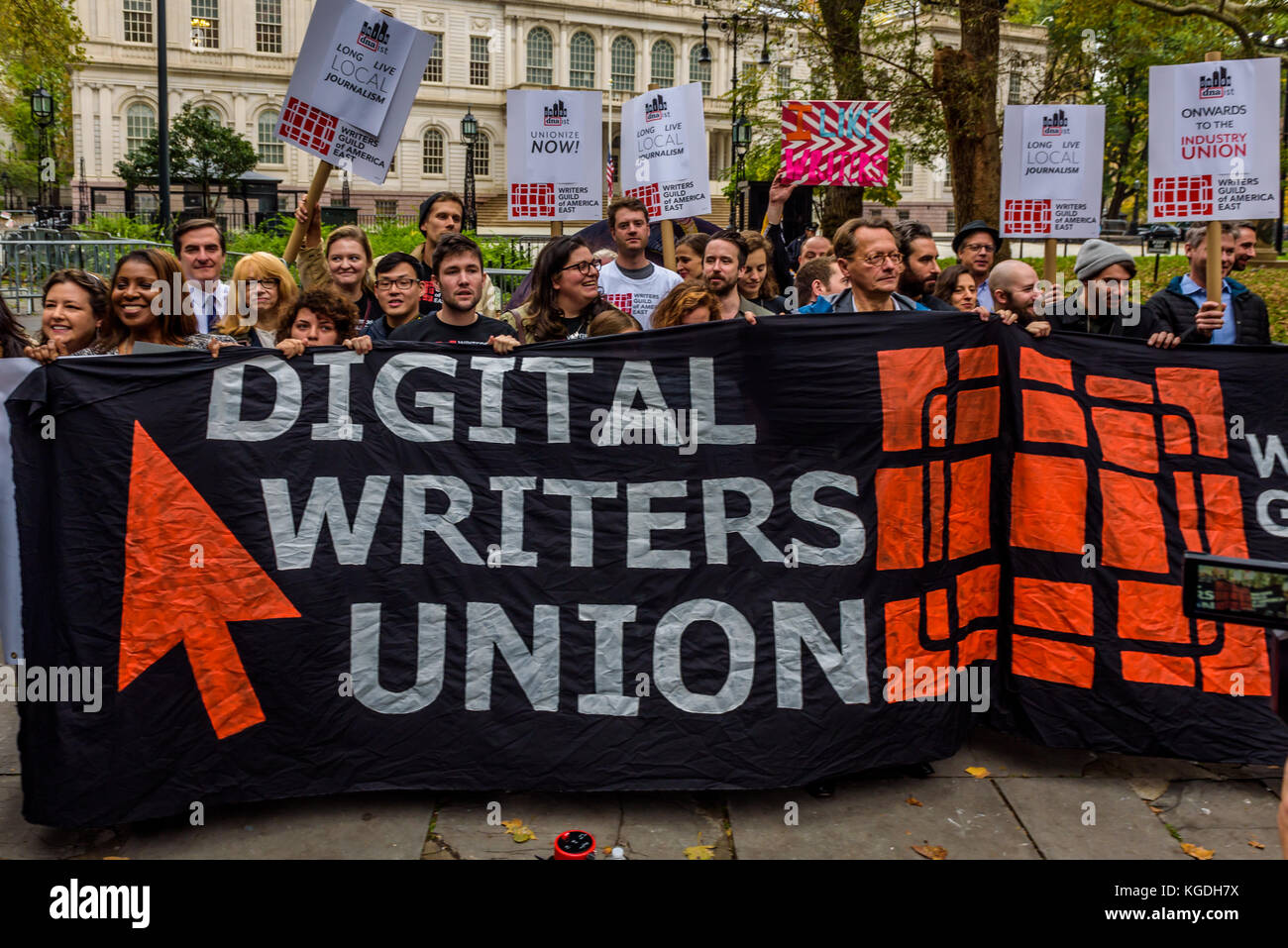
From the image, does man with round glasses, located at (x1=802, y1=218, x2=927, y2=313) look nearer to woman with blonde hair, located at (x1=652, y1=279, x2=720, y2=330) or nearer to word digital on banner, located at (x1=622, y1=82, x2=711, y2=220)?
woman with blonde hair, located at (x1=652, y1=279, x2=720, y2=330)

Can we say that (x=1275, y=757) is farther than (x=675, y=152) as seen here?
No

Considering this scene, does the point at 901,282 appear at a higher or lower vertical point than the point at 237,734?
higher

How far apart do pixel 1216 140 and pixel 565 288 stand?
332cm

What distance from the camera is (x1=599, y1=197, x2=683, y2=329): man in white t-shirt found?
6.59m

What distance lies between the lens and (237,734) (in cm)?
424

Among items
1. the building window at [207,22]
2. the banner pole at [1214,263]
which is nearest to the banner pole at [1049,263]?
the banner pole at [1214,263]

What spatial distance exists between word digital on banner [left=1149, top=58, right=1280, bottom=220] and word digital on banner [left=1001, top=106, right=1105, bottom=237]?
1049mm

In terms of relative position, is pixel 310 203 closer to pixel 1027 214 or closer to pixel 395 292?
pixel 395 292

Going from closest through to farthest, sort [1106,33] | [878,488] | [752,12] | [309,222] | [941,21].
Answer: [878,488]
[309,222]
[752,12]
[1106,33]
[941,21]

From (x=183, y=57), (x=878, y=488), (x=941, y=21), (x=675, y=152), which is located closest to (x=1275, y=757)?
(x=878, y=488)

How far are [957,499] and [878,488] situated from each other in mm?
354

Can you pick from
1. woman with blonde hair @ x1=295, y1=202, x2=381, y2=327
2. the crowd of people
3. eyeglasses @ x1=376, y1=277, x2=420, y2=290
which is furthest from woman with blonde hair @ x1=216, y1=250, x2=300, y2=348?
eyeglasses @ x1=376, y1=277, x2=420, y2=290

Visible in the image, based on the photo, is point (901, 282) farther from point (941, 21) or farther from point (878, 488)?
point (941, 21)

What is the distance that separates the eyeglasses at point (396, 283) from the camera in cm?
577
